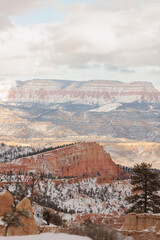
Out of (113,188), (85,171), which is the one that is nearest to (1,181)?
(113,188)

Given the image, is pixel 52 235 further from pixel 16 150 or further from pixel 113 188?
pixel 16 150

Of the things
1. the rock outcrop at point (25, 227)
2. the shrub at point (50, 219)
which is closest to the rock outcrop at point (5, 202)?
the rock outcrop at point (25, 227)

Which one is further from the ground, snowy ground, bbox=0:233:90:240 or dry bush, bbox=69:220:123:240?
dry bush, bbox=69:220:123:240

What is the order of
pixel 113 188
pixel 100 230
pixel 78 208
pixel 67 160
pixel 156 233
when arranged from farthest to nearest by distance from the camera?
pixel 67 160 → pixel 113 188 → pixel 78 208 → pixel 156 233 → pixel 100 230

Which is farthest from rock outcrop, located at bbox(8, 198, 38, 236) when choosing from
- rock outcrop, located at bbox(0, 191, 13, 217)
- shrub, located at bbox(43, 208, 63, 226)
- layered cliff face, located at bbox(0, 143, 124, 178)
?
layered cliff face, located at bbox(0, 143, 124, 178)

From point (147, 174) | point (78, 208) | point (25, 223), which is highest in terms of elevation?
point (147, 174)

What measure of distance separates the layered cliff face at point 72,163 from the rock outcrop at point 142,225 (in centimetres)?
9034

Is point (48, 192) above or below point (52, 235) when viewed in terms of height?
below

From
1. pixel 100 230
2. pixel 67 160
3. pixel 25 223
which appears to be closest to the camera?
pixel 100 230

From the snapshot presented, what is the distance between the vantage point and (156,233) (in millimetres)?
28234

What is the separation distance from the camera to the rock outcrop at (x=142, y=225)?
28.6 metres

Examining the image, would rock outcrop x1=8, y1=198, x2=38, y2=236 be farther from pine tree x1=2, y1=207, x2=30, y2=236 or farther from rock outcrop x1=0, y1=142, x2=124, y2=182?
rock outcrop x1=0, y1=142, x2=124, y2=182

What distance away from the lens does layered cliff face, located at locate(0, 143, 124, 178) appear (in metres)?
130

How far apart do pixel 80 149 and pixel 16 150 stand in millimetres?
22212
